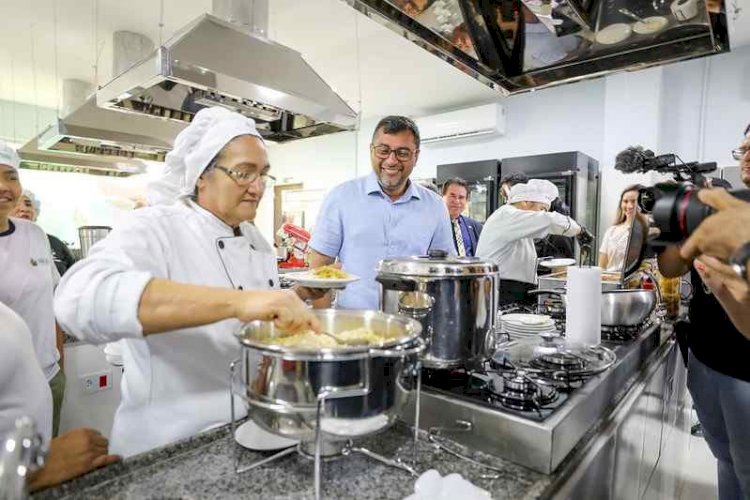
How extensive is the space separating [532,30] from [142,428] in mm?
1634

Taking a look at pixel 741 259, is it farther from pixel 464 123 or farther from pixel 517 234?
pixel 464 123

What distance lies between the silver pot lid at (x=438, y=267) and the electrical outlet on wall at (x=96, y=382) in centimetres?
231

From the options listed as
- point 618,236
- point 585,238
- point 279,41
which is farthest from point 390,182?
point 279,41

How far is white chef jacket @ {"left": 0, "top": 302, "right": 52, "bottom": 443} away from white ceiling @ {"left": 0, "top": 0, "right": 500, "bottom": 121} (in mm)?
2967

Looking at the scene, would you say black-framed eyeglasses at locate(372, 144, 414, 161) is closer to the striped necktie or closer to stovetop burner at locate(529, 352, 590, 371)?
stovetop burner at locate(529, 352, 590, 371)

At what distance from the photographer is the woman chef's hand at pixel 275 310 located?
2.54ft

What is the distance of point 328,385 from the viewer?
64 cm

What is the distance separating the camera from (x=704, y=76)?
399 cm

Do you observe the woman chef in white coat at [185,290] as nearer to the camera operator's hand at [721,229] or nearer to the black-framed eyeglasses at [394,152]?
the camera operator's hand at [721,229]

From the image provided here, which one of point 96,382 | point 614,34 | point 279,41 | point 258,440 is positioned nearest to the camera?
point 258,440

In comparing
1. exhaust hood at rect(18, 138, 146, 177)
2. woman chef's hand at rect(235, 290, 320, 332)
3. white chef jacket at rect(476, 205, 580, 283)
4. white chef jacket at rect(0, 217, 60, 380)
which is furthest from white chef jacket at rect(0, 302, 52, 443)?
exhaust hood at rect(18, 138, 146, 177)

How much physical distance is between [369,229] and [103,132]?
2719 millimetres

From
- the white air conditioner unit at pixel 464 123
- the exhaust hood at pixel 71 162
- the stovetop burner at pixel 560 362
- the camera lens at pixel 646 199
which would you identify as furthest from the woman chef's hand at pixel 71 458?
the white air conditioner unit at pixel 464 123

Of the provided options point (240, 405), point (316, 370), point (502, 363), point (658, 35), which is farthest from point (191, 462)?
point (658, 35)
